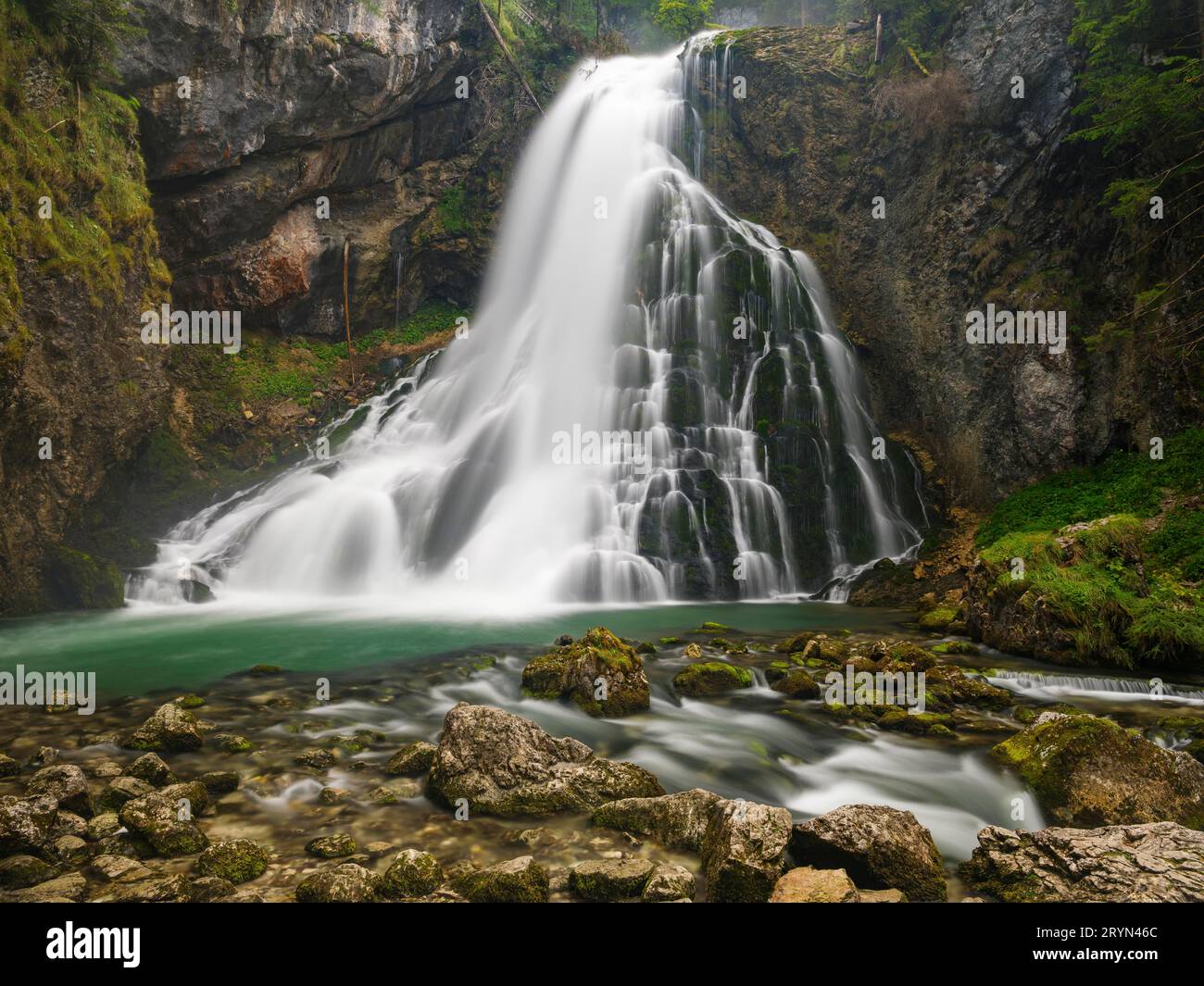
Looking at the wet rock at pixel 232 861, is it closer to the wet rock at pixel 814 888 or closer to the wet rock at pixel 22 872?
the wet rock at pixel 22 872

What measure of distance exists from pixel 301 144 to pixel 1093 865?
26.2 metres

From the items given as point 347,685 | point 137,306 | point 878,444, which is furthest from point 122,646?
point 878,444

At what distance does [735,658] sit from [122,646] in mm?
9523

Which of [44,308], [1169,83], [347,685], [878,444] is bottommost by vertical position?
[347,685]

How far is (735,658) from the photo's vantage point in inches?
388

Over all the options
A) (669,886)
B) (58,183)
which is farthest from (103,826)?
(58,183)

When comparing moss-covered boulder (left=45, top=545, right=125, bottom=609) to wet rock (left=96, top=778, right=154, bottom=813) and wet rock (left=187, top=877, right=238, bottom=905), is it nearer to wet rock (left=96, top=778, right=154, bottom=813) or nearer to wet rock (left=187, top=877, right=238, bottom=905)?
wet rock (left=96, top=778, right=154, bottom=813)

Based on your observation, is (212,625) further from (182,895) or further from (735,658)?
(182,895)

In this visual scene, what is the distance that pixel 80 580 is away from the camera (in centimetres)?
1408

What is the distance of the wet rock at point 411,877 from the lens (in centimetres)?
386

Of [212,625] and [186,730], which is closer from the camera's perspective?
[186,730]

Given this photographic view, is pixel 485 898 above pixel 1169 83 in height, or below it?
below

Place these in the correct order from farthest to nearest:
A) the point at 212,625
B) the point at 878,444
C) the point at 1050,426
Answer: the point at 878,444
the point at 1050,426
the point at 212,625

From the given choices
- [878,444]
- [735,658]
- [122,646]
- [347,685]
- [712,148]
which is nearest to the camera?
[347,685]
